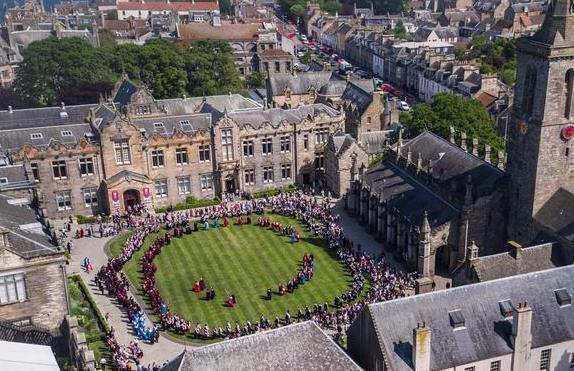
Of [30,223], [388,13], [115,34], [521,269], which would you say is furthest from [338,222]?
Result: [388,13]

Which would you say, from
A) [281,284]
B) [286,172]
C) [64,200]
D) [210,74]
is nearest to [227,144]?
[286,172]

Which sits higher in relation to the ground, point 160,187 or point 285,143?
point 285,143

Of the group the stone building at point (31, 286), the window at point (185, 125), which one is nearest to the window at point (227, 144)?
the window at point (185, 125)

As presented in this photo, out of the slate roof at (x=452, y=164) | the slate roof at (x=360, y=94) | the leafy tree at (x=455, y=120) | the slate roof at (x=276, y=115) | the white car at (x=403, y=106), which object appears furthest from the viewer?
the white car at (x=403, y=106)

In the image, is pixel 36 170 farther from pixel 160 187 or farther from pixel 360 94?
pixel 360 94

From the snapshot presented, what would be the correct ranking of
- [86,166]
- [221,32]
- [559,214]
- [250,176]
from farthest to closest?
1. [221,32]
2. [250,176]
3. [86,166]
4. [559,214]

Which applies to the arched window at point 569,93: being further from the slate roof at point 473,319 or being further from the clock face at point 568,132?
the slate roof at point 473,319

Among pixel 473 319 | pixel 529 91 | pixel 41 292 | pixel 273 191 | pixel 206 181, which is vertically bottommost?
pixel 273 191
